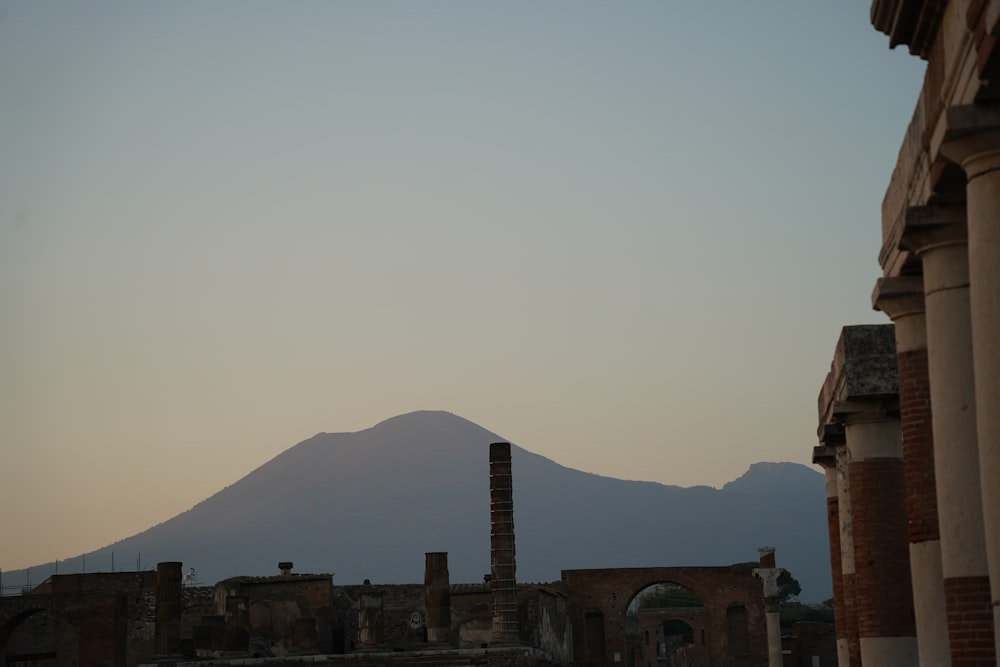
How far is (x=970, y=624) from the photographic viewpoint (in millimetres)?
8156

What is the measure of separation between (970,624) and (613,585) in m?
39.5

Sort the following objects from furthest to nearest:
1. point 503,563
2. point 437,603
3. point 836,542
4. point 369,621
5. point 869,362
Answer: point 369,621, point 437,603, point 503,563, point 836,542, point 869,362

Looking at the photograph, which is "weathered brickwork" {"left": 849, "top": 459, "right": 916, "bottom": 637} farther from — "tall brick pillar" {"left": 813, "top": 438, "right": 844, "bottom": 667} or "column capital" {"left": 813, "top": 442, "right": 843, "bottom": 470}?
"column capital" {"left": 813, "top": 442, "right": 843, "bottom": 470}

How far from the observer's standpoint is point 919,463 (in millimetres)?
9656

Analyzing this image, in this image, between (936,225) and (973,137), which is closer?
(973,137)

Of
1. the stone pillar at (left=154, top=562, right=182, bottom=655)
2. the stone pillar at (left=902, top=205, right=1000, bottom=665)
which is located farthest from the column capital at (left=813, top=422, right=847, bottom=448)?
the stone pillar at (left=154, top=562, right=182, bottom=655)

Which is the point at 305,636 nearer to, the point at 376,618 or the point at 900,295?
the point at 376,618

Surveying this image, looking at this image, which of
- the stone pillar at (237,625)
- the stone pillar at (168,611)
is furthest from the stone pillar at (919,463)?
the stone pillar at (237,625)

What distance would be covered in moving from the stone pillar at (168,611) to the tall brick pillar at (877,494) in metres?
28.2

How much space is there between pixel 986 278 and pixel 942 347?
139cm

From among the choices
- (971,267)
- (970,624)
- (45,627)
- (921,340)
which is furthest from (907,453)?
(45,627)

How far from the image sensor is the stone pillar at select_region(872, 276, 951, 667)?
9539 millimetres

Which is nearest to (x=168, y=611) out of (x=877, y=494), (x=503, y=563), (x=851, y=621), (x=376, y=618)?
(x=376, y=618)

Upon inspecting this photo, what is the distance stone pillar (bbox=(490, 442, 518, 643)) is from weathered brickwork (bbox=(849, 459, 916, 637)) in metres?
25.2
